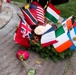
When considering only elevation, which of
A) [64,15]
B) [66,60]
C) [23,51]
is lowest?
[64,15]

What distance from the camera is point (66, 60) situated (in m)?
4.41

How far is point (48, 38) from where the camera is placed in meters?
4.19

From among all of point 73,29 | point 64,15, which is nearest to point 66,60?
point 73,29

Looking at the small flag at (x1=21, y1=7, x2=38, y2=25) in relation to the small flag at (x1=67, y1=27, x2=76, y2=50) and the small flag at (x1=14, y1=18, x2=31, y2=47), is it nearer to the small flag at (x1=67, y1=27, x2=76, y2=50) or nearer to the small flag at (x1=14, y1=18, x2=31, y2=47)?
the small flag at (x1=14, y1=18, x2=31, y2=47)

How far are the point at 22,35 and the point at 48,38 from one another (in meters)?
0.40

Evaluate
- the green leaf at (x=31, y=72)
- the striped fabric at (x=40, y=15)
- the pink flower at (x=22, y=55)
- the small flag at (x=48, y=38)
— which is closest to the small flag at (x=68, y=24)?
the small flag at (x=48, y=38)

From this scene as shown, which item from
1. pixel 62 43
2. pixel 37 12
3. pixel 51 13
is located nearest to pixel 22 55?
pixel 62 43

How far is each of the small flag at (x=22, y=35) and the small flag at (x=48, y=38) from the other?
9.2 inches

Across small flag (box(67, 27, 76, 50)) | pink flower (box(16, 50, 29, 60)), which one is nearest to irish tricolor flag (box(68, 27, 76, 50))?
small flag (box(67, 27, 76, 50))

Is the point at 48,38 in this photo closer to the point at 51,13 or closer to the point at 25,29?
the point at 25,29

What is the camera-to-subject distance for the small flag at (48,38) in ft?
13.6

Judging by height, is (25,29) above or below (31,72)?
above

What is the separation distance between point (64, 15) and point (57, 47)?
10.7 feet

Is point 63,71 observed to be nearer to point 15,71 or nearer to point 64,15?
point 15,71
